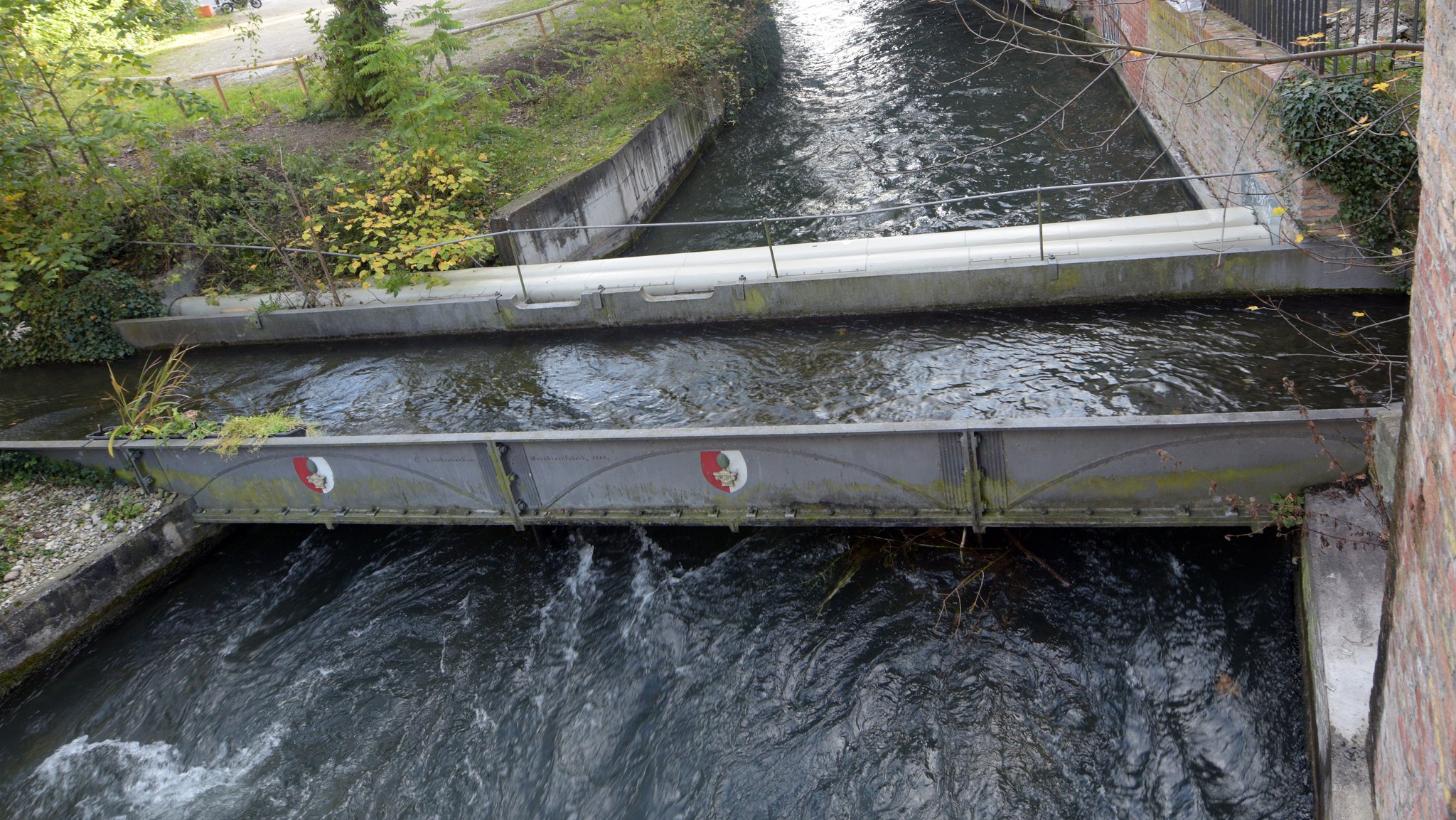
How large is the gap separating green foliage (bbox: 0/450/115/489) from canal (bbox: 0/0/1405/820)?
158 cm

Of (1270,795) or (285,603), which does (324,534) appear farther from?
(1270,795)

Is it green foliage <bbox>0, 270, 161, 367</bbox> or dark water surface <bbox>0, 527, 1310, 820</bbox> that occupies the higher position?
green foliage <bbox>0, 270, 161, 367</bbox>

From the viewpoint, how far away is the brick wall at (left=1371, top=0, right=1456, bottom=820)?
112 inches

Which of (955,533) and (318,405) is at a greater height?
(318,405)

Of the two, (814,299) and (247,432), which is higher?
(247,432)

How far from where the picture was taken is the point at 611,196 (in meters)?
15.9

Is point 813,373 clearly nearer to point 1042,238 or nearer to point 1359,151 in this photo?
point 1042,238

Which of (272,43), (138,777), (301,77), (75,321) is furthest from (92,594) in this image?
(272,43)

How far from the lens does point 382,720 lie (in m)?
7.39

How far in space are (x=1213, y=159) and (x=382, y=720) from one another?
1208 centimetres

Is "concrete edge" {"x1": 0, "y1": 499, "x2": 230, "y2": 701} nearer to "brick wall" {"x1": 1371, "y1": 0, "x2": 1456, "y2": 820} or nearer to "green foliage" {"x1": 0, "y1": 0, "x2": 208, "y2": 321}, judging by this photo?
"green foliage" {"x1": 0, "y1": 0, "x2": 208, "y2": 321}

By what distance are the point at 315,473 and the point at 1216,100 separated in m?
11.6

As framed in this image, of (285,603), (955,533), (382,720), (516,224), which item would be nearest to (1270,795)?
(955,533)

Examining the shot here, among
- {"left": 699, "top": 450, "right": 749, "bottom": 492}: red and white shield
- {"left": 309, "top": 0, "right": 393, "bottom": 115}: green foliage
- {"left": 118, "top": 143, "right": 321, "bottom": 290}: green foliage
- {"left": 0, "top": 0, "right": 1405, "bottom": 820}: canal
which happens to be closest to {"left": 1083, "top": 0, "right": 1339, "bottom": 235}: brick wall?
{"left": 0, "top": 0, "right": 1405, "bottom": 820}: canal
